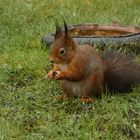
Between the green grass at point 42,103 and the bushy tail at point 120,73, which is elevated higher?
the bushy tail at point 120,73

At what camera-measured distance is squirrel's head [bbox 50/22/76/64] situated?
16.0ft

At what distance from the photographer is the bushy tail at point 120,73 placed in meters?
5.24

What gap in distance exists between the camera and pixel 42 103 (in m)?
5.19

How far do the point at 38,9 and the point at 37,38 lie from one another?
182cm

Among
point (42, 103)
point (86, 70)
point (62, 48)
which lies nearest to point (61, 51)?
point (62, 48)

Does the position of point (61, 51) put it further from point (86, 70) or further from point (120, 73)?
point (120, 73)

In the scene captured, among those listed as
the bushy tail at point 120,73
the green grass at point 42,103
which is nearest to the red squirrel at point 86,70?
the bushy tail at point 120,73

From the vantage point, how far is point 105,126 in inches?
180

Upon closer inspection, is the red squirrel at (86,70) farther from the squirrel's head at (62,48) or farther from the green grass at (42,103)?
the green grass at (42,103)

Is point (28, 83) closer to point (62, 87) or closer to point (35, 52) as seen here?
point (62, 87)

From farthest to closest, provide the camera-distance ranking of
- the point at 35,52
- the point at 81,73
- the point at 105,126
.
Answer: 1. the point at 35,52
2. the point at 81,73
3. the point at 105,126

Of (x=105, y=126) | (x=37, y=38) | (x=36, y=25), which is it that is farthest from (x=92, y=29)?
(x=105, y=126)

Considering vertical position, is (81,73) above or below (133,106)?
above

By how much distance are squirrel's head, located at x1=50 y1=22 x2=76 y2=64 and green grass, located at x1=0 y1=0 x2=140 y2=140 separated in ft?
1.47
